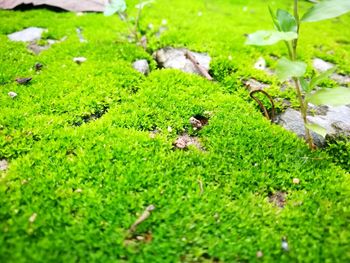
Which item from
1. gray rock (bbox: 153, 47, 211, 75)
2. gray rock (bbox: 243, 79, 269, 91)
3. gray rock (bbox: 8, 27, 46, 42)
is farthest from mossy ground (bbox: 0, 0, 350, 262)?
gray rock (bbox: 8, 27, 46, 42)

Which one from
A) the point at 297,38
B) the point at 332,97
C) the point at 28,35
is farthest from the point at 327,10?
the point at 28,35

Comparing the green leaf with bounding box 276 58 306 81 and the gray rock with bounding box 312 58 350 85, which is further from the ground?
the green leaf with bounding box 276 58 306 81

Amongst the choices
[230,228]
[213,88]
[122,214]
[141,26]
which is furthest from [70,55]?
[230,228]

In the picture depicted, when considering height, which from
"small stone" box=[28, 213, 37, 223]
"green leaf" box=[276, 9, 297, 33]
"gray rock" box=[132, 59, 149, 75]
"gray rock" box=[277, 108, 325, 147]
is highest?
"green leaf" box=[276, 9, 297, 33]

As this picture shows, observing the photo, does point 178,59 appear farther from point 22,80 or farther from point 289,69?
point 289,69

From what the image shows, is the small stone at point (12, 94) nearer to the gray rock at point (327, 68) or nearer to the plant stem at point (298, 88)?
the plant stem at point (298, 88)

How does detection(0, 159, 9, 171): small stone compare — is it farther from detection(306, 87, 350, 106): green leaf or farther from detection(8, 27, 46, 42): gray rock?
detection(8, 27, 46, 42): gray rock
